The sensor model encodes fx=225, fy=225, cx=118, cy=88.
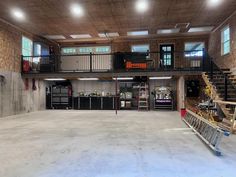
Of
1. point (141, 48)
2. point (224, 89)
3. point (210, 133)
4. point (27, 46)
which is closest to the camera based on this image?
point (210, 133)

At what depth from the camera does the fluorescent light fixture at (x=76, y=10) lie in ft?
29.7

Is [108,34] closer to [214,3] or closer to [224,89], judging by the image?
[214,3]

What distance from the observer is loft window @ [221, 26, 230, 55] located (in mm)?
11025

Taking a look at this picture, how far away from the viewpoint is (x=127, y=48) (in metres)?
15.4

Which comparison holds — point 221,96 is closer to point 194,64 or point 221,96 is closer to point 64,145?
point 194,64

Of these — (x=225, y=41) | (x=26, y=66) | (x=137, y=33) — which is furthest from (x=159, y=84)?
(x=26, y=66)

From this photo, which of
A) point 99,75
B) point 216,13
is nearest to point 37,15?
point 99,75

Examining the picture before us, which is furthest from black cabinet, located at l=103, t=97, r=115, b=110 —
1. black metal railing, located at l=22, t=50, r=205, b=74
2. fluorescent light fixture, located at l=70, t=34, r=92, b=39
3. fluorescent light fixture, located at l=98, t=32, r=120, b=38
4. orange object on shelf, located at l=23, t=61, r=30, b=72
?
orange object on shelf, located at l=23, t=61, r=30, b=72

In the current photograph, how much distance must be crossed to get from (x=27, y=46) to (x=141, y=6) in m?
7.26

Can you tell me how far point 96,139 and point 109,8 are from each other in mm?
5782

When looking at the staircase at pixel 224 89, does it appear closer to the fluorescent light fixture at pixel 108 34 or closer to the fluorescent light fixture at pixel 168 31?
the fluorescent light fixture at pixel 168 31

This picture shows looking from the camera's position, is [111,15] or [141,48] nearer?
[111,15]

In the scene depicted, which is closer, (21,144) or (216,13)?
(21,144)

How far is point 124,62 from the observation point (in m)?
12.2
